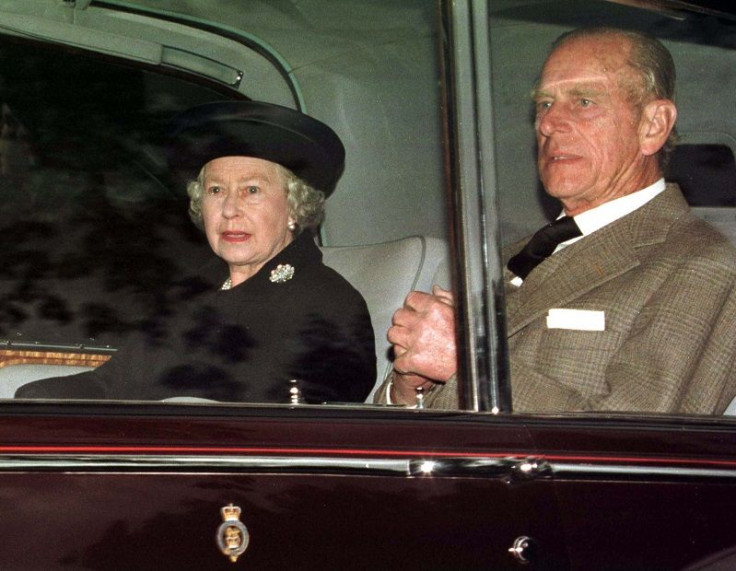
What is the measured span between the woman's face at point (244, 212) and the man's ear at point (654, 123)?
2.63ft

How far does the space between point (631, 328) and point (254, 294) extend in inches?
28.8

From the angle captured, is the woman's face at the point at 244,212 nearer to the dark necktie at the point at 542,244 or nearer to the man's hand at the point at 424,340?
the man's hand at the point at 424,340

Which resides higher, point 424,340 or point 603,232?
point 603,232

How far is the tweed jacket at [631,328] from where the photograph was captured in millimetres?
2221

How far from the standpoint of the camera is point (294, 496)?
1860 millimetres

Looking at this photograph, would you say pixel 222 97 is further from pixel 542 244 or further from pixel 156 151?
pixel 542 244

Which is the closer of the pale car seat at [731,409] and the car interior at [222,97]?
the car interior at [222,97]

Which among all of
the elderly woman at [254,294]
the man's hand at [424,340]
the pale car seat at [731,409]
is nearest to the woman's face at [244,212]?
the elderly woman at [254,294]

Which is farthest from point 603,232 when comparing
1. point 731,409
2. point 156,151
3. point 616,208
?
point 156,151

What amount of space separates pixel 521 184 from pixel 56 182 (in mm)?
866

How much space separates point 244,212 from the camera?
2.86 meters

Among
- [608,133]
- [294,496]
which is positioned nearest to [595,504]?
[294,496]

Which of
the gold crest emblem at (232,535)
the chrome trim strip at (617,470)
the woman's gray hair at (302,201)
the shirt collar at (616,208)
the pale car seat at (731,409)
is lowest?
the gold crest emblem at (232,535)

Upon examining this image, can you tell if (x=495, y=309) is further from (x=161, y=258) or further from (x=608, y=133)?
(x=608, y=133)
